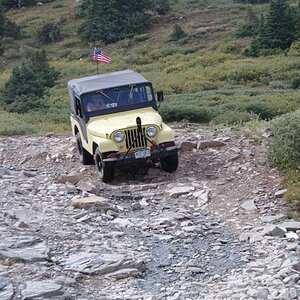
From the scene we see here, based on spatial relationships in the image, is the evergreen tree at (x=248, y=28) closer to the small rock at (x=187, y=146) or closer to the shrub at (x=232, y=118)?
the shrub at (x=232, y=118)

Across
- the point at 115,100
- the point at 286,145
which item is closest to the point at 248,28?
the point at 115,100

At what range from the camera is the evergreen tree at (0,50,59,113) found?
3131 centimetres

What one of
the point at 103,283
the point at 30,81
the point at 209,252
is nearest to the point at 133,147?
the point at 209,252

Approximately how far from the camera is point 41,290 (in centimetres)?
680

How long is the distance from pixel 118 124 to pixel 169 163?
1.21 meters

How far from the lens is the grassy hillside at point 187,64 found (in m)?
23.6

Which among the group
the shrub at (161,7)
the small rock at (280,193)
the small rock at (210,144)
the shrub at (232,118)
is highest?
the small rock at (280,193)

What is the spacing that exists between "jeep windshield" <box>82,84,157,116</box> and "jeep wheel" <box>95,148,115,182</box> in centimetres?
102

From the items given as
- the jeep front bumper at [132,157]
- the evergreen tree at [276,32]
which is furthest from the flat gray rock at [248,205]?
the evergreen tree at [276,32]

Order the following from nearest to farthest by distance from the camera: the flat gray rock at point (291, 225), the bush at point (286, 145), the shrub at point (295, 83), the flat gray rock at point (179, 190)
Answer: the flat gray rock at point (291, 225) → the flat gray rock at point (179, 190) → the bush at point (286, 145) → the shrub at point (295, 83)

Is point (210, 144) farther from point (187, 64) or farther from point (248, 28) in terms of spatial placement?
point (248, 28)

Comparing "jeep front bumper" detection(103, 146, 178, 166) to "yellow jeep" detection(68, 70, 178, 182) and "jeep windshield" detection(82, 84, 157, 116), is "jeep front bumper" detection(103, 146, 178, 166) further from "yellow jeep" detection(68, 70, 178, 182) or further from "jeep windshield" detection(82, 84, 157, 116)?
"jeep windshield" detection(82, 84, 157, 116)

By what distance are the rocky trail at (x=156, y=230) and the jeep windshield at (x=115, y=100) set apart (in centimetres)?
122

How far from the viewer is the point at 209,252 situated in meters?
8.25
